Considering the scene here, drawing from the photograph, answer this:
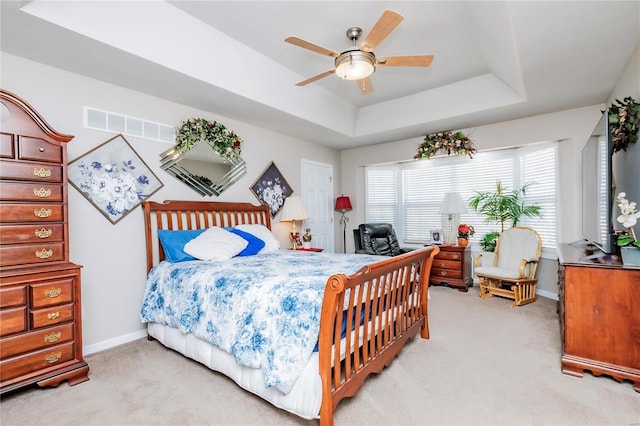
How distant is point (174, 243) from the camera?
10.00 ft

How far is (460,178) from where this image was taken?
5215 mm

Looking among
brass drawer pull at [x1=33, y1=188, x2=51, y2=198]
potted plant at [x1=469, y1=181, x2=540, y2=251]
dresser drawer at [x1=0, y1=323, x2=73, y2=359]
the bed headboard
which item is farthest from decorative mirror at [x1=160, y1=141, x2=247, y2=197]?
potted plant at [x1=469, y1=181, x2=540, y2=251]

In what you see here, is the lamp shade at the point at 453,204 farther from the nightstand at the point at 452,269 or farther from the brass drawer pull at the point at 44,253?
the brass drawer pull at the point at 44,253

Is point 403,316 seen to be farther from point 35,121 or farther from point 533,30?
point 35,121

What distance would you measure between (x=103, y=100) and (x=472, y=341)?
→ 13.6 ft

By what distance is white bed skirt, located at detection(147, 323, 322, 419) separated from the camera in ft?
5.48

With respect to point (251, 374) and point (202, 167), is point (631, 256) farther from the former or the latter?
point (202, 167)

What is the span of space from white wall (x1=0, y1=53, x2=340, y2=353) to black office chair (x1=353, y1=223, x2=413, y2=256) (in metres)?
2.78

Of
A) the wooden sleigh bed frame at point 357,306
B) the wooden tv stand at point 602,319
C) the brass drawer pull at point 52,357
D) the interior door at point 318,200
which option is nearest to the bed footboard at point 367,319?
the wooden sleigh bed frame at point 357,306

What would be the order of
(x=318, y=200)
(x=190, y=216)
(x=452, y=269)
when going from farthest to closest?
(x=318, y=200) < (x=452, y=269) < (x=190, y=216)

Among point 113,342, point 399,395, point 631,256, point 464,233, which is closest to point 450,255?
point 464,233

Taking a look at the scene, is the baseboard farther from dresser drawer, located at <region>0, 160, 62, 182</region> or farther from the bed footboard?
the bed footboard

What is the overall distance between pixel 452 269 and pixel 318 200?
8.18 feet

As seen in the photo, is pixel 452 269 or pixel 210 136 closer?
pixel 210 136
